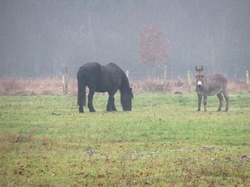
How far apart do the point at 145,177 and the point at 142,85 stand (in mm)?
35552

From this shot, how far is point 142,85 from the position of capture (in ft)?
149

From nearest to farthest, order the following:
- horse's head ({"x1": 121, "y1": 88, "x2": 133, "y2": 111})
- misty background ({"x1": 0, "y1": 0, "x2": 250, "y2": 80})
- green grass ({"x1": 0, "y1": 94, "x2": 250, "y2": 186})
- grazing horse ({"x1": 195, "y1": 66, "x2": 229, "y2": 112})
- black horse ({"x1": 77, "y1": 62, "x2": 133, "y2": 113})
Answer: green grass ({"x1": 0, "y1": 94, "x2": 250, "y2": 186})
black horse ({"x1": 77, "y1": 62, "x2": 133, "y2": 113})
grazing horse ({"x1": 195, "y1": 66, "x2": 229, "y2": 112})
horse's head ({"x1": 121, "y1": 88, "x2": 133, "y2": 111})
misty background ({"x1": 0, "y1": 0, "x2": 250, "y2": 80})

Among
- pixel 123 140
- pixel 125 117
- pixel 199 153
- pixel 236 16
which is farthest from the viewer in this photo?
pixel 236 16

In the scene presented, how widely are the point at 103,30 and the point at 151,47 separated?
76.2 feet

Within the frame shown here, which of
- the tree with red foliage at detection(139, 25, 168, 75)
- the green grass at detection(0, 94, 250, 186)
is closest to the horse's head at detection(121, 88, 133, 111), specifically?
the green grass at detection(0, 94, 250, 186)

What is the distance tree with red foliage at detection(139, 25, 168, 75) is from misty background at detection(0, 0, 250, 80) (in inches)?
298

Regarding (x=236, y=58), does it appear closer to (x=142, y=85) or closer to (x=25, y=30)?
(x=25, y=30)

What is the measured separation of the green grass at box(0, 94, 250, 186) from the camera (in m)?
9.85

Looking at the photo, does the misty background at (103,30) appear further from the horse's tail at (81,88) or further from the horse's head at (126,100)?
the horse's tail at (81,88)

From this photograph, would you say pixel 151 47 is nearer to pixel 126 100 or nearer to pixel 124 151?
pixel 126 100

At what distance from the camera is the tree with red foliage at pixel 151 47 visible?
258 ft

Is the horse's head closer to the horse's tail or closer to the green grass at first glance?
the horse's tail

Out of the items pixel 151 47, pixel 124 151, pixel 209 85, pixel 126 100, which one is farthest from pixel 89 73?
pixel 151 47

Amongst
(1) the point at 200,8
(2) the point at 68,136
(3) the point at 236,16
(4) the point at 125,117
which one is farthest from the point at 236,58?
(2) the point at 68,136
